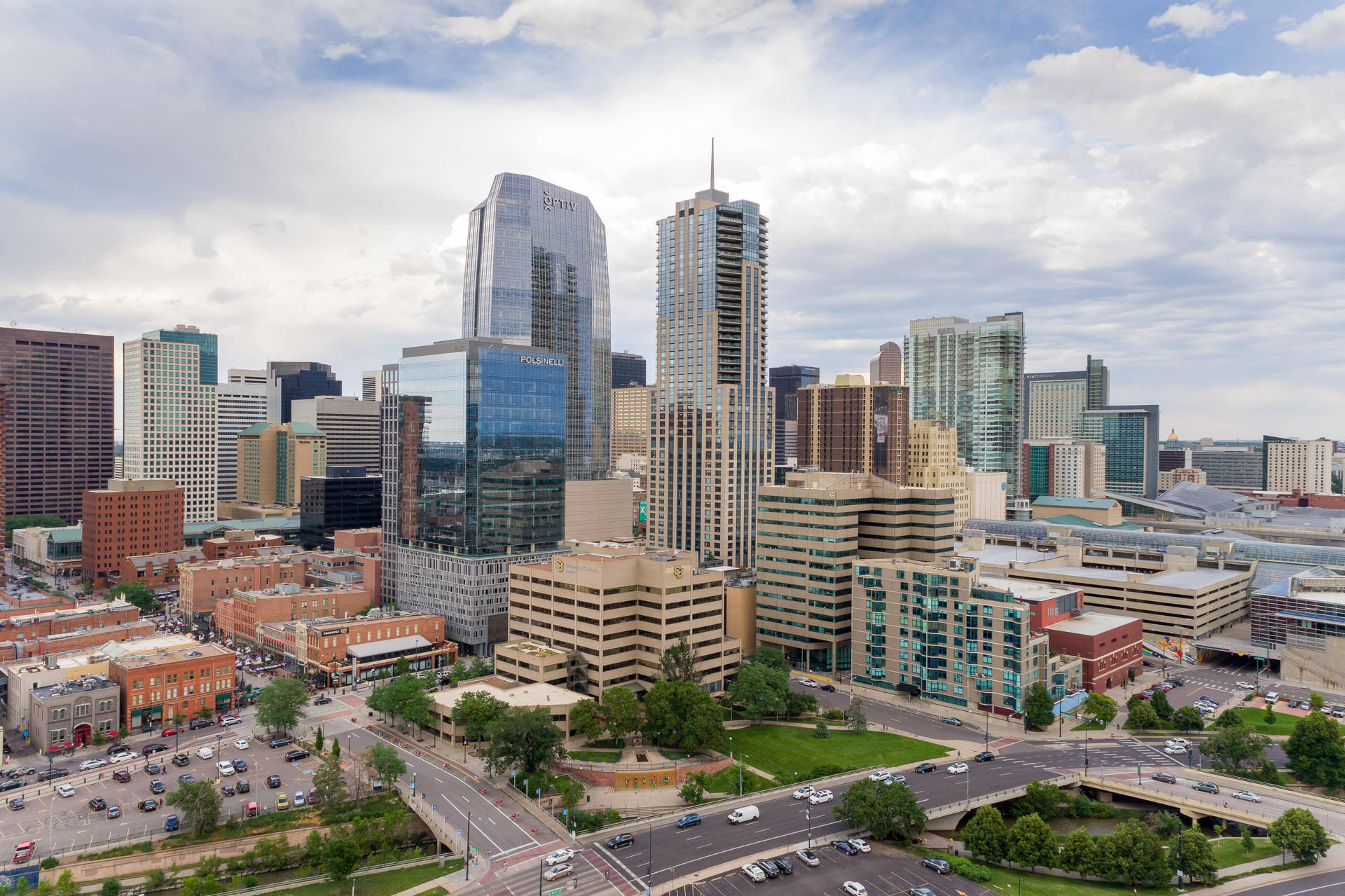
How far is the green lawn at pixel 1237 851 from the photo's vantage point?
310 ft

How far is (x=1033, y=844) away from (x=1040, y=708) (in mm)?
40744

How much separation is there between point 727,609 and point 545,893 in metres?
97.1

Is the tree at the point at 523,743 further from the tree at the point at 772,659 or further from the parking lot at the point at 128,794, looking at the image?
the tree at the point at 772,659

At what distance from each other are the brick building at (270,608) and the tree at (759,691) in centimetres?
10165

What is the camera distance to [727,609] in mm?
176500

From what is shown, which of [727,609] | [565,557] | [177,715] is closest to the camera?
[177,715]

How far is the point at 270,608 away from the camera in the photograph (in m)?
185

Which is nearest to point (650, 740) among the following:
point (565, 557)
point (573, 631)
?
point (573, 631)

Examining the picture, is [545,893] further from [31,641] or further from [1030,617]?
[31,641]

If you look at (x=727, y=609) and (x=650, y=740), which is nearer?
(x=650, y=740)

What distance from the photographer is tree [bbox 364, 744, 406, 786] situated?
10575 cm

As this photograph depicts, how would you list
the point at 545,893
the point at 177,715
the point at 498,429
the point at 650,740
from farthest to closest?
the point at 498,429, the point at 177,715, the point at 650,740, the point at 545,893

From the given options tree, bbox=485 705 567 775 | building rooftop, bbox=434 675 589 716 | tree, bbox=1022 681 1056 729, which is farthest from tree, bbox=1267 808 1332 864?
building rooftop, bbox=434 675 589 716

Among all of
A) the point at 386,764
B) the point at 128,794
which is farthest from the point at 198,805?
the point at 386,764
